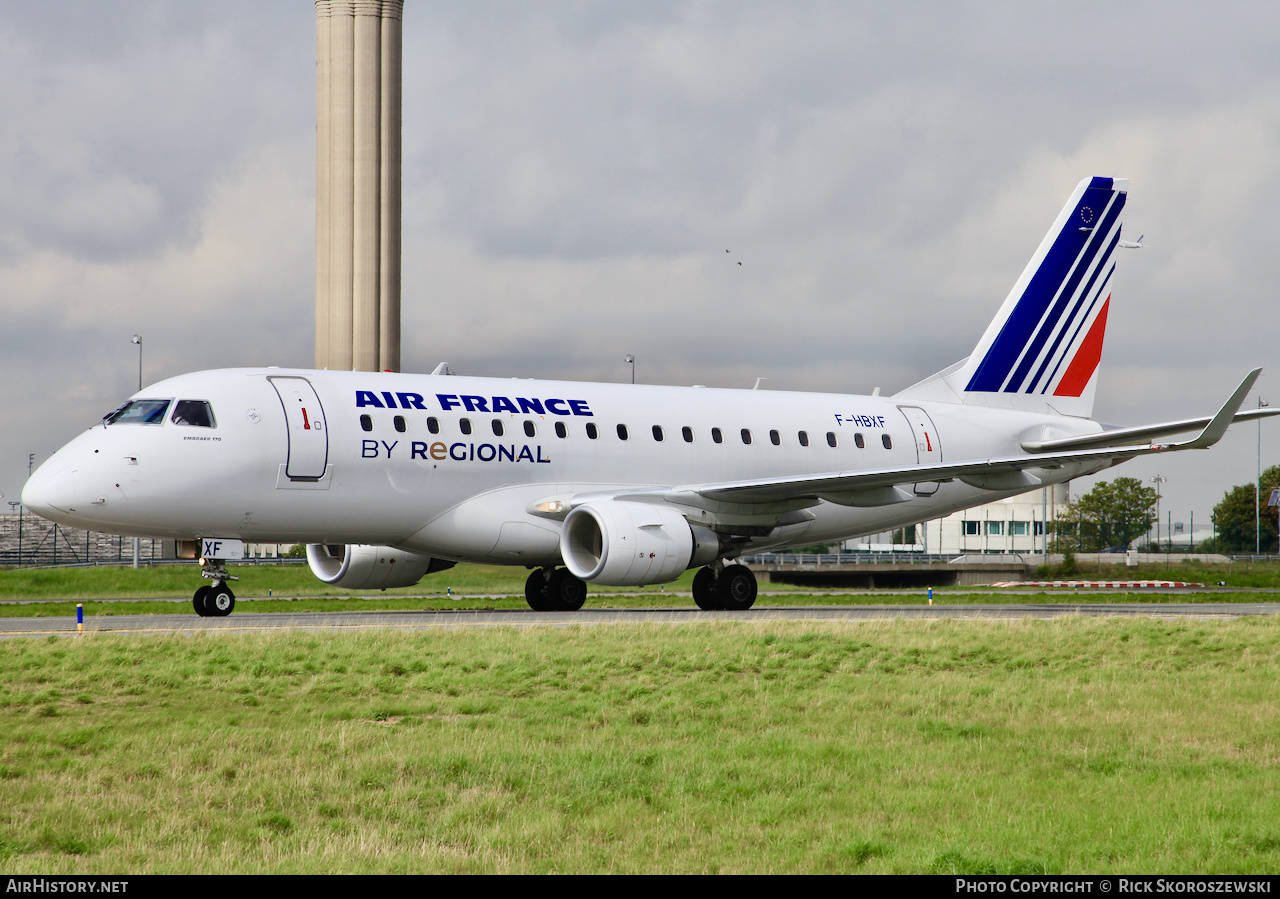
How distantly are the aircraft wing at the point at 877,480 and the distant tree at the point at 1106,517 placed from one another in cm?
8246

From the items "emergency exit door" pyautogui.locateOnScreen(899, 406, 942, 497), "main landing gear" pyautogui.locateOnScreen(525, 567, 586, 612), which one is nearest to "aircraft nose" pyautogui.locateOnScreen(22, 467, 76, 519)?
"main landing gear" pyautogui.locateOnScreen(525, 567, 586, 612)

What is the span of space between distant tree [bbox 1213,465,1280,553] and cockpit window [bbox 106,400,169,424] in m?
105

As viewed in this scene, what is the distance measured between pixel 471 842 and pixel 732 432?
18.7 m

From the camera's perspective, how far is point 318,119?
79500mm

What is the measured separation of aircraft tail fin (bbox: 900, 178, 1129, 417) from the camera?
30.5 m

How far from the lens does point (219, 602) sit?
21.0 meters

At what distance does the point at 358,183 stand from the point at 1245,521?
3005 inches

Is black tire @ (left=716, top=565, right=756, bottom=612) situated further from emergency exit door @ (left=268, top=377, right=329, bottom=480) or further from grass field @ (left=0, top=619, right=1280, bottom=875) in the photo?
grass field @ (left=0, top=619, right=1280, bottom=875)

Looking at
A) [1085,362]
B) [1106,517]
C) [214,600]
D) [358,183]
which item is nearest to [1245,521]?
[1106,517]

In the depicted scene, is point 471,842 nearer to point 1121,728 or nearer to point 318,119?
point 1121,728

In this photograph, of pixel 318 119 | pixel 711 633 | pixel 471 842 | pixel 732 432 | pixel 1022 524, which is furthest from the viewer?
pixel 1022 524

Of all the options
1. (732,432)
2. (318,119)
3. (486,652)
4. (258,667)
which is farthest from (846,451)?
(318,119)

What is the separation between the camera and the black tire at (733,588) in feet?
81.9

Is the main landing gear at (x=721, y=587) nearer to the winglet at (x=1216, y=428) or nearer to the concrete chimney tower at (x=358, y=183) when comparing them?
the winglet at (x=1216, y=428)
